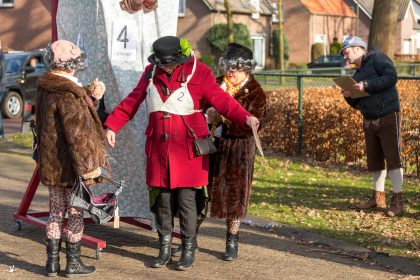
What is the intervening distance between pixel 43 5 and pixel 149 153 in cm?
4367

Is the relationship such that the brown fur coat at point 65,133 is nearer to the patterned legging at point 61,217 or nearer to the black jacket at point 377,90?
the patterned legging at point 61,217

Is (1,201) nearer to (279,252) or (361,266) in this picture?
(279,252)

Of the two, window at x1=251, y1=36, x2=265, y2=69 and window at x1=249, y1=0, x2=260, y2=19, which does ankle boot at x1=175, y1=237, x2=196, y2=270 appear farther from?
window at x1=251, y1=36, x2=265, y2=69

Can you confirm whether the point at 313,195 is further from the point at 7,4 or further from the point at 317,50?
the point at 317,50

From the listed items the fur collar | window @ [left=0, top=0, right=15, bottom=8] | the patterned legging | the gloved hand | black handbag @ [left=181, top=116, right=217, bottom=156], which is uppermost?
window @ [left=0, top=0, right=15, bottom=8]

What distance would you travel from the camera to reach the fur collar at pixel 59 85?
6.22 meters

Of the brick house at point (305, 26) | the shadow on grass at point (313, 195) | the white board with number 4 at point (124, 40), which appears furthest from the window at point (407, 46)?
the white board with number 4 at point (124, 40)

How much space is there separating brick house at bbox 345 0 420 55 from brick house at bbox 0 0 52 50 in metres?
30.7

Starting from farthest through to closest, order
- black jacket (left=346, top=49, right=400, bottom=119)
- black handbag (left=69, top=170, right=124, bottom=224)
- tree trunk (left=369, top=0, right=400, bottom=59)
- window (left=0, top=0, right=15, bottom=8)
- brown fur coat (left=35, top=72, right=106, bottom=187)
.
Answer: window (left=0, top=0, right=15, bottom=8) < tree trunk (left=369, top=0, right=400, bottom=59) < black jacket (left=346, top=49, right=400, bottom=119) < black handbag (left=69, top=170, right=124, bottom=224) < brown fur coat (left=35, top=72, right=106, bottom=187)

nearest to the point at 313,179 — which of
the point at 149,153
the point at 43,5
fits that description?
the point at 149,153

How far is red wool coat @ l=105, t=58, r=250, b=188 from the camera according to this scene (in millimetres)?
6660

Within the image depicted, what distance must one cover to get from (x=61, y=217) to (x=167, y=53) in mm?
1507

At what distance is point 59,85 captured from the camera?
6234 millimetres

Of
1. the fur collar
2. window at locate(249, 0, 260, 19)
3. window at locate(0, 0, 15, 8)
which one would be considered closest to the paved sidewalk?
the fur collar
